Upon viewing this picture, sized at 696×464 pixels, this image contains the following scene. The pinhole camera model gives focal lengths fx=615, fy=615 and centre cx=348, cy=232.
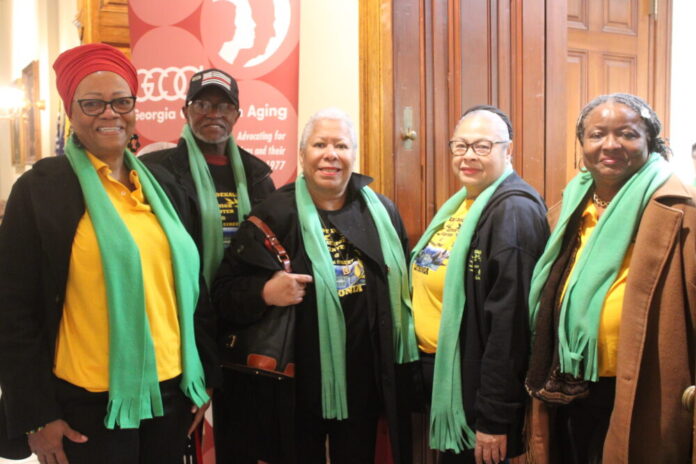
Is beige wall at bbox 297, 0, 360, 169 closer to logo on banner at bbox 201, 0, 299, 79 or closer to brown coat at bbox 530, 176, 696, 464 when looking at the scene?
logo on banner at bbox 201, 0, 299, 79

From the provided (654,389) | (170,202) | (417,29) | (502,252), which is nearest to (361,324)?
(502,252)

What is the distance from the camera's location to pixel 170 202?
1680mm

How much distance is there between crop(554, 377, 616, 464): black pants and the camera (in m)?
1.60

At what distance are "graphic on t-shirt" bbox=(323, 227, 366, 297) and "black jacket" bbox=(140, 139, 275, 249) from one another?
396mm

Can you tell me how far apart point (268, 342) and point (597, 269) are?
95 cm

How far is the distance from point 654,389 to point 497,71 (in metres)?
1.63

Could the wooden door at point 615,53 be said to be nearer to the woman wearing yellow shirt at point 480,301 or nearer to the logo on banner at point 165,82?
the woman wearing yellow shirt at point 480,301

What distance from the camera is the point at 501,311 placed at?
1.71 m

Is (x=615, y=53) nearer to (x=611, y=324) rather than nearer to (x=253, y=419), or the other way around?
(x=611, y=324)

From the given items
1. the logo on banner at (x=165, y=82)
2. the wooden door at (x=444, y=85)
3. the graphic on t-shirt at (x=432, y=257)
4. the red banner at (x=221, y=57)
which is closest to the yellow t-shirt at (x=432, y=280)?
the graphic on t-shirt at (x=432, y=257)

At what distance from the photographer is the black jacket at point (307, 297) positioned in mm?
1882

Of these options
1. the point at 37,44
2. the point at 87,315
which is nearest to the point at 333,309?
the point at 87,315

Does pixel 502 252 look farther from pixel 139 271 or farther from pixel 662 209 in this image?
pixel 139 271

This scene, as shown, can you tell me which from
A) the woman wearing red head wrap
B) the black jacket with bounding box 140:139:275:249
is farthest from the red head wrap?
the black jacket with bounding box 140:139:275:249
